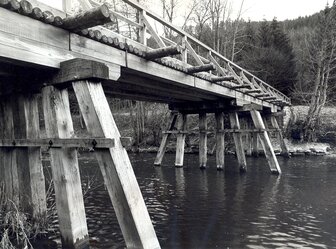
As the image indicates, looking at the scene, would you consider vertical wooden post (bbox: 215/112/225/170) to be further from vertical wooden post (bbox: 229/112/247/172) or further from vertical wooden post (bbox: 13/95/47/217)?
vertical wooden post (bbox: 13/95/47/217)

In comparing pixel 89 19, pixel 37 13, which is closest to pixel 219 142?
pixel 89 19

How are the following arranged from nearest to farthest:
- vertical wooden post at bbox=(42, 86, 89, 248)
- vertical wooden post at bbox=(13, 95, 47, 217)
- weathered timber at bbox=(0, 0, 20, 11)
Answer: weathered timber at bbox=(0, 0, 20, 11)
vertical wooden post at bbox=(42, 86, 89, 248)
vertical wooden post at bbox=(13, 95, 47, 217)

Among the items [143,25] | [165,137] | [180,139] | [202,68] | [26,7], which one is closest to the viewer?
[26,7]

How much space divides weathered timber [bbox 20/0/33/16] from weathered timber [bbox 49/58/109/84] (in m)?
0.71

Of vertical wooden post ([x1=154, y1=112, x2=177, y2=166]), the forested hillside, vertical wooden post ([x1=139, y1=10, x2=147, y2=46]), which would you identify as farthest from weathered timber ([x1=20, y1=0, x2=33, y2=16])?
the forested hillside

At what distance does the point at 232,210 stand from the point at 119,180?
373 cm

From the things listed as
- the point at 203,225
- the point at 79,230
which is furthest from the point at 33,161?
the point at 203,225

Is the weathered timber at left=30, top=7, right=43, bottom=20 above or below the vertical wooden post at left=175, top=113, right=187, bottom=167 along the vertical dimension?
above

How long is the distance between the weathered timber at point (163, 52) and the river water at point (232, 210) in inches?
108

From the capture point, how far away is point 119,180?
356cm

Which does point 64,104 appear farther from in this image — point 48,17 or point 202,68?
point 202,68

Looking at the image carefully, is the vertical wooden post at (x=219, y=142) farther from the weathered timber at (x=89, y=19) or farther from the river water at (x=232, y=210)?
the weathered timber at (x=89, y=19)

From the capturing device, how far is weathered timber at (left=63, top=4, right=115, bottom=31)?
351 cm

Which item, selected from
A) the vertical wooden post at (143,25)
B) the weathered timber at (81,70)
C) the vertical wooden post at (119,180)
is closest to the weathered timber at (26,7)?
the weathered timber at (81,70)
